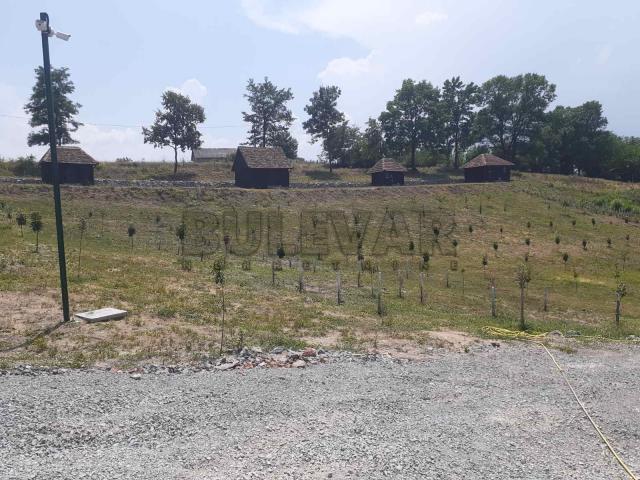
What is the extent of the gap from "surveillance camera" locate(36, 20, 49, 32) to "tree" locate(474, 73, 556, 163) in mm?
77700

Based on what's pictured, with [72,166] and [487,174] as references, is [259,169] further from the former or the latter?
[487,174]

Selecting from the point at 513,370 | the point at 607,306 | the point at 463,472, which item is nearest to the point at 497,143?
the point at 607,306

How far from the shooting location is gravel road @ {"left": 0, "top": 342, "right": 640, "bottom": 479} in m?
7.52

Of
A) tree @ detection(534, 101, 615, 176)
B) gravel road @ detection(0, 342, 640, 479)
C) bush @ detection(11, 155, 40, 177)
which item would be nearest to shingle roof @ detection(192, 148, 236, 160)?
bush @ detection(11, 155, 40, 177)

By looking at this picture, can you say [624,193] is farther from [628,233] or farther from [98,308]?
[98,308]

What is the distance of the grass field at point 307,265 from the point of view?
562 inches

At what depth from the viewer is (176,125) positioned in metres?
64.9

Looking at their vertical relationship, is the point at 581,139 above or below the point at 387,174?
above

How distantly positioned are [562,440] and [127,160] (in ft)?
224

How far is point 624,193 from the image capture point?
6562 cm

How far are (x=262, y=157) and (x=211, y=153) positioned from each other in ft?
115

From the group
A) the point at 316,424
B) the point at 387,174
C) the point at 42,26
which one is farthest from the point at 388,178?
the point at 316,424

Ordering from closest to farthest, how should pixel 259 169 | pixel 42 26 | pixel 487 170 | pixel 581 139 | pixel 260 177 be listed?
pixel 42 26 → pixel 259 169 → pixel 260 177 → pixel 487 170 → pixel 581 139

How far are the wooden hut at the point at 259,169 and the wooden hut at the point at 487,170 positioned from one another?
82.1 ft
